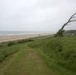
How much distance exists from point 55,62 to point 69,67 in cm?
166

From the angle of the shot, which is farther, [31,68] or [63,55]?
[63,55]

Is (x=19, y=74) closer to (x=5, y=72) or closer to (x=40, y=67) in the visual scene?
(x=5, y=72)

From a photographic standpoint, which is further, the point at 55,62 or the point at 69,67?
the point at 55,62

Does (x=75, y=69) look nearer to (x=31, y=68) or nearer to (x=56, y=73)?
(x=56, y=73)

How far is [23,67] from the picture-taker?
36.1ft

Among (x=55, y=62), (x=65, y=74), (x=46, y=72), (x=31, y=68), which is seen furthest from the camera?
(x=55, y=62)

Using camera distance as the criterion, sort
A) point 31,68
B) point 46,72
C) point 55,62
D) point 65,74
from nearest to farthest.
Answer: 1. point 65,74
2. point 46,72
3. point 31,68
4. point 55,62

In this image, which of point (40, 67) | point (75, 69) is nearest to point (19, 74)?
point (40, 67)

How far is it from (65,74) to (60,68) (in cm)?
114

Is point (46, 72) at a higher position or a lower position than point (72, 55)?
lower

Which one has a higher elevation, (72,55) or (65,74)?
(72,55)

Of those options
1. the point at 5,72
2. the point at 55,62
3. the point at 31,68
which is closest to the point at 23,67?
the point at 31,68

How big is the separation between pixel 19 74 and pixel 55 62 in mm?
3171

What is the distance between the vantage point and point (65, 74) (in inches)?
360
